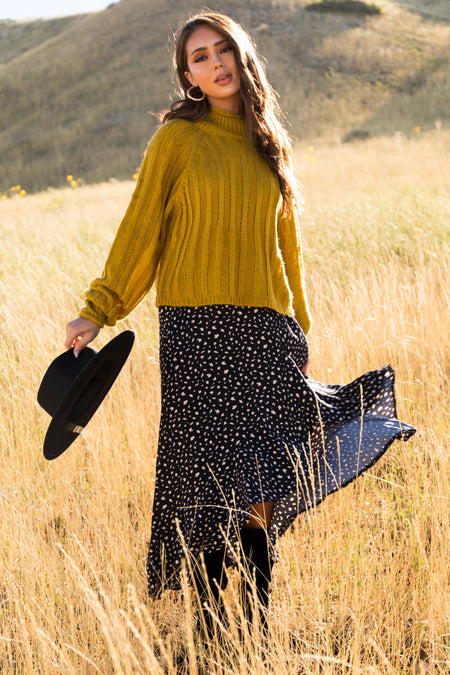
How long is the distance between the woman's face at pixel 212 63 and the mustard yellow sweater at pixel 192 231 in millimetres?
133

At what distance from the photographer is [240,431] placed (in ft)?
6.15

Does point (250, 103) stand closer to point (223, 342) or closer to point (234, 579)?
point (223, 342)

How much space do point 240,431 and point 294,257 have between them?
0.77 metres

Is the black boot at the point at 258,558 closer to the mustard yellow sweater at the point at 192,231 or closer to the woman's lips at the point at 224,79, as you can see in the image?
the mustard yellow sweater at the point at 192,231

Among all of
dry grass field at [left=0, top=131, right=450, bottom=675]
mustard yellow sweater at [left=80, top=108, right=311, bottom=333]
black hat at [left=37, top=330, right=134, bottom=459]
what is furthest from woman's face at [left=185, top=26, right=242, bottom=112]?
dry grass field at [left=0, top=131, right=450, bottom=675]

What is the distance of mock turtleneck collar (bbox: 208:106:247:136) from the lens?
2115 millimetres

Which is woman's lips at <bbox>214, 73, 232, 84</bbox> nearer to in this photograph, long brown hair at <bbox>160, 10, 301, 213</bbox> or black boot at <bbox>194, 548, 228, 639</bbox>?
long brown hair at <bbox>160, 10, 301, 213</bbox>

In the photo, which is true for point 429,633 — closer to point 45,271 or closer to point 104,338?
point 104,338

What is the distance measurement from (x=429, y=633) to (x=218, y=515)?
0.70 m

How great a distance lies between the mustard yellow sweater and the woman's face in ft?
0.44

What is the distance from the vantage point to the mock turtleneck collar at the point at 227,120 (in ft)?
6.94

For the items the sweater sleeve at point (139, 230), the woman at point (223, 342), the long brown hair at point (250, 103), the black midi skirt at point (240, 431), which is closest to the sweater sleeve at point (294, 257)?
the long brown hair at point (250, 103)

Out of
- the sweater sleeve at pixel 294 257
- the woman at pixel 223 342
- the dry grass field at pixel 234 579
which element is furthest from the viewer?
the sweater sleeve at pixel 294 257

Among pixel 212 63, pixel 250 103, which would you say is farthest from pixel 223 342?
pixel 212 63
